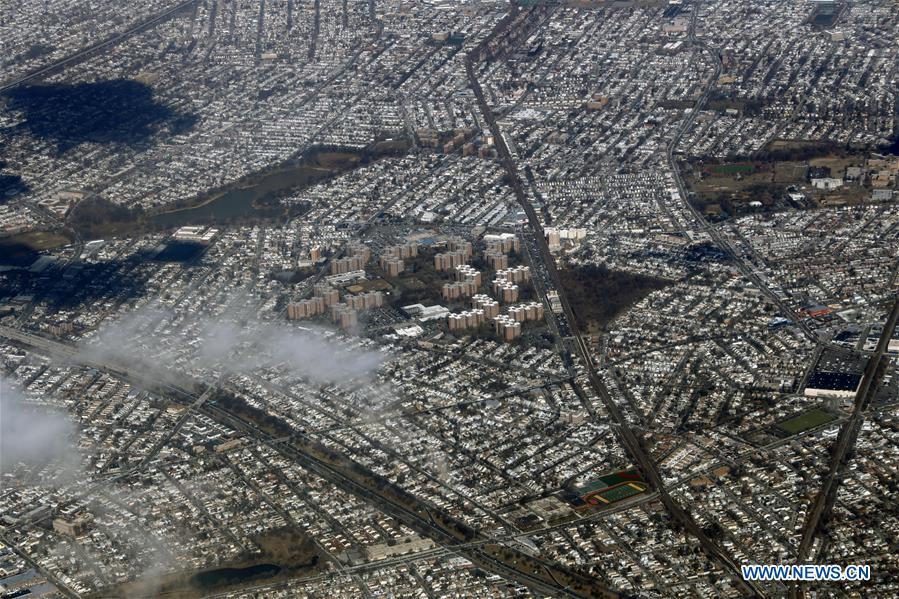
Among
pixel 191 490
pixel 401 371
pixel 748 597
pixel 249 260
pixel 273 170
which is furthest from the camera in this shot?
pixel 273 170

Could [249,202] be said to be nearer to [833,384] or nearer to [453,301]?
[453,301]

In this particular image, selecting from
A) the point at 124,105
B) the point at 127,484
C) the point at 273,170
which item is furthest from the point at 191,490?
the point at 124,105

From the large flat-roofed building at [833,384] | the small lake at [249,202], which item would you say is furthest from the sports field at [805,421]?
the small lake at [249,202]

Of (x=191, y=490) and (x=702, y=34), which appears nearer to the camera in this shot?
(x=191, y=490)

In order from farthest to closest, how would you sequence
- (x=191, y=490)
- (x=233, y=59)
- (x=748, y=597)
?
(x=233, y=59)
(x=191, y=490)
(x=748, y=597)

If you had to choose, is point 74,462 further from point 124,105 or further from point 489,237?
point 124,105

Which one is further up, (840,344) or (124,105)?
(840,344)
